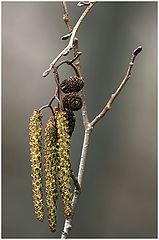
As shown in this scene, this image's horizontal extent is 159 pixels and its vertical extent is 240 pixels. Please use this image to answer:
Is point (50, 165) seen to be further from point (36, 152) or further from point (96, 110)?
point (96, 110)

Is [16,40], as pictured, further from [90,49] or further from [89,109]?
[89,109]

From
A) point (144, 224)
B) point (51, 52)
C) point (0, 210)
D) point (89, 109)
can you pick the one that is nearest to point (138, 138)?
point (89, 109)

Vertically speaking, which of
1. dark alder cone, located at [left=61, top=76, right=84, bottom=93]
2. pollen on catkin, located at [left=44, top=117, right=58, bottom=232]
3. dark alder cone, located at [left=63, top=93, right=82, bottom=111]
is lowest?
pollen on catkin, located at [left=44, top=117, right=58, bottom=232]

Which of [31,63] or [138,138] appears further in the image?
[138,138]

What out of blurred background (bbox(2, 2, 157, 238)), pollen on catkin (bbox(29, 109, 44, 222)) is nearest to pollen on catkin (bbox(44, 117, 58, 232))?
pollen on catkin (bbox(29, 109, 44, 222))

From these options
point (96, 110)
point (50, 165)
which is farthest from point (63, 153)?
point (96, 110)

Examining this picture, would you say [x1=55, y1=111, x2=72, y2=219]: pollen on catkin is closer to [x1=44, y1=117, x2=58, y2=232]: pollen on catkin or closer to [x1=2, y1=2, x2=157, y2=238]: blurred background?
[x1=44, y1=117, x2=58, y2=232]: pollen on catkin

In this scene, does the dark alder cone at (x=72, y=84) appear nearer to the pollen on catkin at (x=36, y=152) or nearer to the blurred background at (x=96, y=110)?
the pollen on catkin at (x=36, y=152)

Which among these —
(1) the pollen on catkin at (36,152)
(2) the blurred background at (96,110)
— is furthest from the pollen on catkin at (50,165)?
(2) the blurred background at (96,110)
